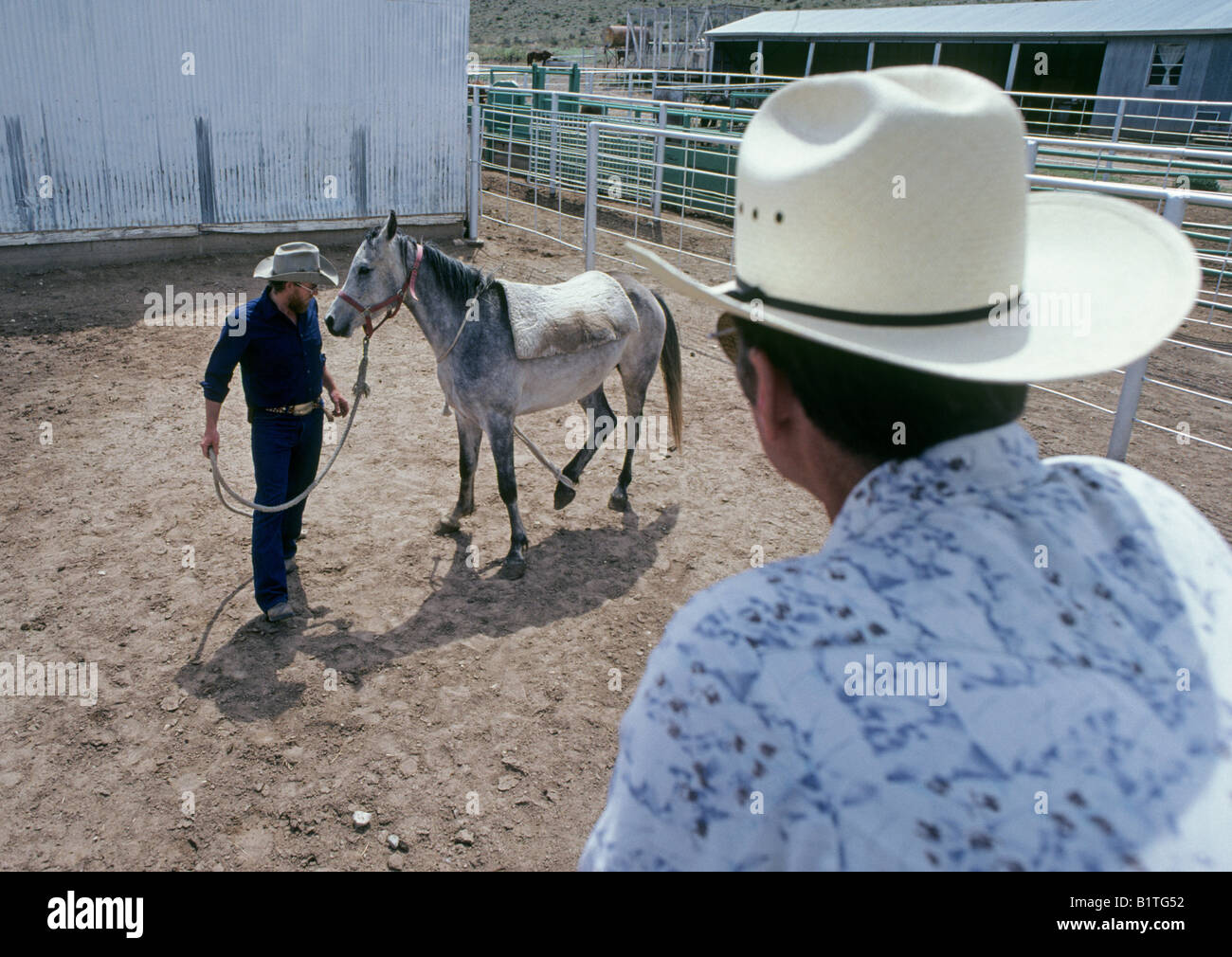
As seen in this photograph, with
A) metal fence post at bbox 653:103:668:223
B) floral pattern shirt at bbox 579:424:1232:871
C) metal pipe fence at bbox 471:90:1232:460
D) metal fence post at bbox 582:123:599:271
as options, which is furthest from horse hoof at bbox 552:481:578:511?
metal fence post at bbox 653:103:668:223

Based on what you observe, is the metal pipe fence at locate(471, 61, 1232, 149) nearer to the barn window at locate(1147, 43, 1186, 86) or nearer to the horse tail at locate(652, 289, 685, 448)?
the barn window at locate(1147, 43, 1186, 86)

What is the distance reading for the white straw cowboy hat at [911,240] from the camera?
96 centimetres

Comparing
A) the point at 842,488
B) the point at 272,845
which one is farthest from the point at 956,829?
the point at 272,845

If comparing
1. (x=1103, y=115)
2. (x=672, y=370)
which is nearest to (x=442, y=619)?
(x=672, y=370)

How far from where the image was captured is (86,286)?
9.79 metres

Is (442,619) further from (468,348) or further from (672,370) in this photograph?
(672,370)

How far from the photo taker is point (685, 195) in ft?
44.8

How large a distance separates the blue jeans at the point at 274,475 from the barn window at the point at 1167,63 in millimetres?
26789

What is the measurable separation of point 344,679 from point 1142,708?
363cm

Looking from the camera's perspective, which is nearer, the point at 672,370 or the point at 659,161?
the point at 672,370

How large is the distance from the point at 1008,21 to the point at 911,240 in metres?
29.9

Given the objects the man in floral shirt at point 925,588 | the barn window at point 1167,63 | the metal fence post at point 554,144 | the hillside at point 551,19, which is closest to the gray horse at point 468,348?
the man in floral shirt at point 925,588

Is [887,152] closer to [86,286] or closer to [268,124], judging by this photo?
[86,286]

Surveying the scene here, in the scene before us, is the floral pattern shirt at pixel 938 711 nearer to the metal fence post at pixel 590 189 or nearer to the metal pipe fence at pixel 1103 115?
the metal fence post at pixel 590 189
